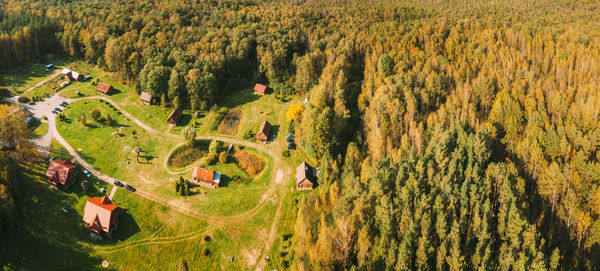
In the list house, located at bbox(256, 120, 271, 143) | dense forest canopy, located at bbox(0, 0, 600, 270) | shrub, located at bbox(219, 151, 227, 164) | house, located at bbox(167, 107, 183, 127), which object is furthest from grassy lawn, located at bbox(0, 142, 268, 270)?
house, located at bbox(256, 120, 271, 143)

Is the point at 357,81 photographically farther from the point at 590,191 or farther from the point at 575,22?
the point at 575,22

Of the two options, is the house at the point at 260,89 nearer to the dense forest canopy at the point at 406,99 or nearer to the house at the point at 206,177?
the dense forest canopy at the point at 406,99

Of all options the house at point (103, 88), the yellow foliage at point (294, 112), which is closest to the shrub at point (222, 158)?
the yellow foliage at point (294, 112)

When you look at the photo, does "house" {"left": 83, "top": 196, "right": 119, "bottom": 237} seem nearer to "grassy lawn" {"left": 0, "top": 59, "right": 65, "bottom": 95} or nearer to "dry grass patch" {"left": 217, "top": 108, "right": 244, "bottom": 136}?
"dry grass patch" {"left": 217, "top": 108, "right": 244, "bottom": 136}

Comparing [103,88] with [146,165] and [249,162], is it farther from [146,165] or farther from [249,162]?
[249,162]

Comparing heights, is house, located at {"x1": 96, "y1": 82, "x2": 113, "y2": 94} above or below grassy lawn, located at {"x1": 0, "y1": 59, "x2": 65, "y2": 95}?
below

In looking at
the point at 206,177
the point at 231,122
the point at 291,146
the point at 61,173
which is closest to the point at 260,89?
the point at 231,122
